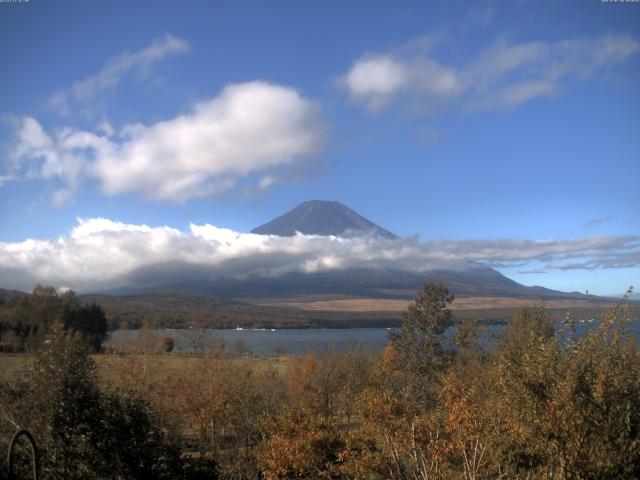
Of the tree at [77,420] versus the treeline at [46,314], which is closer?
the tree at [77,420]

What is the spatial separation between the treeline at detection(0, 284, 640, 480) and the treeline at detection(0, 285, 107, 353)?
121ft

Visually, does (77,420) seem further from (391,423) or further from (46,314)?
(46,314)

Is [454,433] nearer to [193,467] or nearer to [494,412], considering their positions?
[494,412]

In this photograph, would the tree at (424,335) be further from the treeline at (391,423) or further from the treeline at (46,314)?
the treeline at (46,314)

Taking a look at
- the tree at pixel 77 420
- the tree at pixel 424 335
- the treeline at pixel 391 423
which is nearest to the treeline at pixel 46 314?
the tree at pixel 424 335

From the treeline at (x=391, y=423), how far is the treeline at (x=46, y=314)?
3690 centimetres

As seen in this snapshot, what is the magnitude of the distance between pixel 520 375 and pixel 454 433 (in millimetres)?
3039

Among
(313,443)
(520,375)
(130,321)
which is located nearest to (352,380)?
(313,443)

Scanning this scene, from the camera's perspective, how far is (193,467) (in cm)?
1532

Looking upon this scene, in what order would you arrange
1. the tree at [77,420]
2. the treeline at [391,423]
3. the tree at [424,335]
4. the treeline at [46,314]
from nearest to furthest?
the treeline at [391,423]
the tree at [77,420]
the tree at [424,335]
the treeline at [46,314]

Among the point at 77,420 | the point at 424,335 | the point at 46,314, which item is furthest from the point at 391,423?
the point at 46,314

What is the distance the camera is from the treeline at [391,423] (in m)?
7.78

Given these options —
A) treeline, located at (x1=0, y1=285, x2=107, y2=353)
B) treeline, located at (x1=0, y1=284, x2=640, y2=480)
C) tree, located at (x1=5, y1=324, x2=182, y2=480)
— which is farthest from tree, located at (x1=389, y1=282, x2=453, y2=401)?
treeline, located at (x1=0, y1=285, x2=107, y2=353)

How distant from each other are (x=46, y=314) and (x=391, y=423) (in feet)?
172
